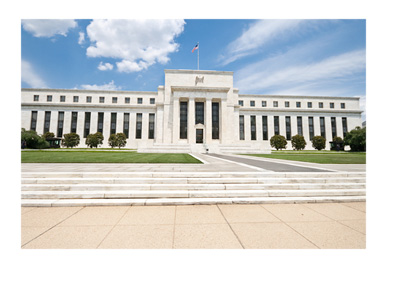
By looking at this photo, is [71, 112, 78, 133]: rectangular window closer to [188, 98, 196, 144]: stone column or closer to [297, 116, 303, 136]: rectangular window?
[188, 98, 196, 144]: stone column

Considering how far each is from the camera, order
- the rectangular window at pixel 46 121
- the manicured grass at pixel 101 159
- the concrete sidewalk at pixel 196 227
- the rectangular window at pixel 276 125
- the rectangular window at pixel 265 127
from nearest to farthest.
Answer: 1. the concrete sidewalk at pixel 196 227
2. the manicured grass at pixel 101 159
3. the rectangular window at pixel 46 121
4. the rectangular window at pixel 265 127
5. the rectangular window at pixel 276 125

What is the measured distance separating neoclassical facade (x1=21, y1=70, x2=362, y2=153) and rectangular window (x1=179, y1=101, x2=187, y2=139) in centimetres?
22

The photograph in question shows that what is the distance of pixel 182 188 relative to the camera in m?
6.00

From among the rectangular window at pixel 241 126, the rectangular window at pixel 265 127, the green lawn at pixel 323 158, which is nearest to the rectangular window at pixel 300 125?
the rectangular window at pixel 265 127

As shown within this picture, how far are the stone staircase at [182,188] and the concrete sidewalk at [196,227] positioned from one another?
0.38 m

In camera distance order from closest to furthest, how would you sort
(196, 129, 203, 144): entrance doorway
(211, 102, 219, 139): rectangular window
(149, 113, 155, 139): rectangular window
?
(196, 129, 203, 144): entrance doorway
(211, 102, 219, 139): rectangular window
(149, 113, 155, 139): rectangular window

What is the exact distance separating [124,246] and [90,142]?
49241 mm

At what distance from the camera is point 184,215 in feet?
14.7

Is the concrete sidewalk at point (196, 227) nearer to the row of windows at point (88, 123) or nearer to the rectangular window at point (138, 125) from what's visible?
the rectangular window at point (138, 125)

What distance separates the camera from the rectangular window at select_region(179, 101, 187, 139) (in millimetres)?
44500

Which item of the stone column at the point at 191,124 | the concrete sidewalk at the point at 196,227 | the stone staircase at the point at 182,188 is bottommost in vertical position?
the concrete sidewalk at the point at 196,227

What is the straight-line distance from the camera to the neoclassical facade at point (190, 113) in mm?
43469

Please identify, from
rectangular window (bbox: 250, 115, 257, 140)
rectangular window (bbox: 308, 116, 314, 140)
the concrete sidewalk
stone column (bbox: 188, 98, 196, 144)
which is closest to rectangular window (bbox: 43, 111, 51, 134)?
stone column (bbox: 188, 98, 196, 144)

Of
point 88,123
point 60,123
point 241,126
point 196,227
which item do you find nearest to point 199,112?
point 241,126
